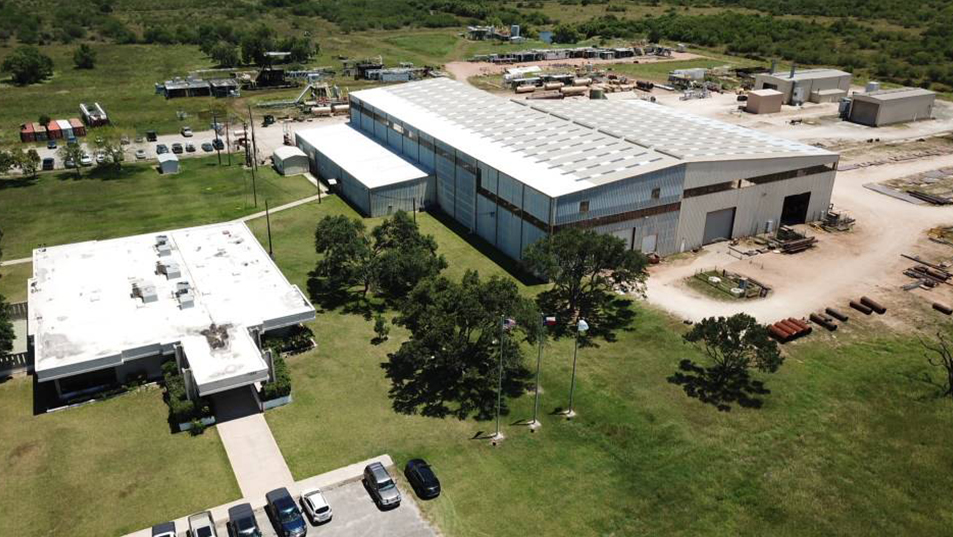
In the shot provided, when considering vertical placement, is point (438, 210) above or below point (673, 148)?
below

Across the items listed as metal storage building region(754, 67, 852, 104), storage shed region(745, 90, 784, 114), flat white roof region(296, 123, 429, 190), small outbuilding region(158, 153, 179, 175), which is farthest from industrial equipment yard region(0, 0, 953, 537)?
metal storage building region(754, 67, 852, 104)

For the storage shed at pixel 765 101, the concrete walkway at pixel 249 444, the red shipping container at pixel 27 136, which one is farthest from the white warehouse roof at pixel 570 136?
the red shipping container at pixel 27 136

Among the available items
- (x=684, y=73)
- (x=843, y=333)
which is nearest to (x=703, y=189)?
(x=843, y=333)

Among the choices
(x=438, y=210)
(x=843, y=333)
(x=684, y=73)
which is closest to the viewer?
(x=843, y=333)

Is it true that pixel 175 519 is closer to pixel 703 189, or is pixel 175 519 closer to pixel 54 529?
pixel 54 529

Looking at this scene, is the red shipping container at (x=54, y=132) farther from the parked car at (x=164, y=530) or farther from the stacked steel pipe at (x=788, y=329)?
Result: the stacked steel pipe at (x=788, y=329)

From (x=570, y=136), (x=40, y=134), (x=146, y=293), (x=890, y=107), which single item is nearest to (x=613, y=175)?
(x=570, y=136)

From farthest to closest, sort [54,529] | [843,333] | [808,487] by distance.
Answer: [843,333], [808,487], [54,529]
